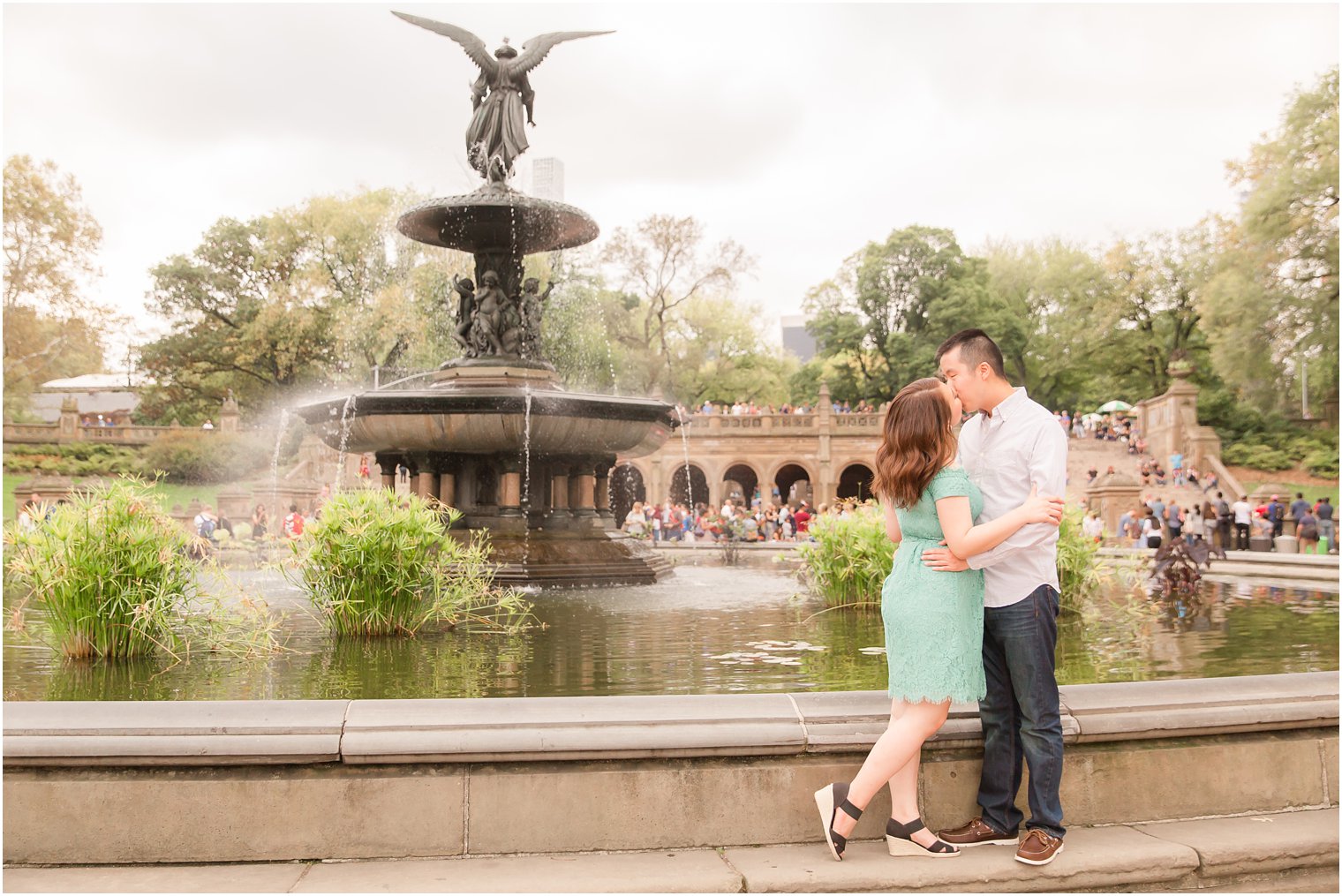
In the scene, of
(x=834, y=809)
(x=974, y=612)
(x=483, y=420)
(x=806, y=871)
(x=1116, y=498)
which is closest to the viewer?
(x=806, y=871)

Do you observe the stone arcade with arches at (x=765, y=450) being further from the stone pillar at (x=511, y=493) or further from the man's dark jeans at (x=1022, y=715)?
the man's dark jeans at (x=1022, y=715)

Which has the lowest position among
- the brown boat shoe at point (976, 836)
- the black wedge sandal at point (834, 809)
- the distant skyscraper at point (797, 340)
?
the brown boat shoe at point (976, 836)

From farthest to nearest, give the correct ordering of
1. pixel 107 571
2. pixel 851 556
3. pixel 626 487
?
1. pixel 626 487
2. pixel 851 556
3. pixel 107 571

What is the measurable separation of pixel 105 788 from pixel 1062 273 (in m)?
54.7

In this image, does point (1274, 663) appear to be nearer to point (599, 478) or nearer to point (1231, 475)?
point (599, 478)

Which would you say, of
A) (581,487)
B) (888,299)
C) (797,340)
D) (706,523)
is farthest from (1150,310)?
(797,340)

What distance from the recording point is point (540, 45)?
10250mm

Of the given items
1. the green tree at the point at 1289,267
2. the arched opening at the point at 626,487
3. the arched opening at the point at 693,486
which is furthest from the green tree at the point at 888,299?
the green tree at the point at 1289,267

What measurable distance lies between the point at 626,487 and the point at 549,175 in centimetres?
1767

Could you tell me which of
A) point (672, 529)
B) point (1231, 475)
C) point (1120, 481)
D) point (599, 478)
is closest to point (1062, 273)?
point (1231, 475)

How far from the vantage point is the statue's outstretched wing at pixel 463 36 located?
9.92 meters

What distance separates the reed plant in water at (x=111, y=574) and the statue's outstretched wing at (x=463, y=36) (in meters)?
6.11

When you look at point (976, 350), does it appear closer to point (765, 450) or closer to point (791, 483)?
point (765, 450)

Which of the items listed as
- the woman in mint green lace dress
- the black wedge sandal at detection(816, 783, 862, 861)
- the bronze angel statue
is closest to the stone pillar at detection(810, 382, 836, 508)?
the bronze angel statue
